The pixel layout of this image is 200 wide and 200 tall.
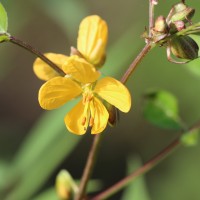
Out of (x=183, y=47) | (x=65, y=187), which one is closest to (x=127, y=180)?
(x=65, y=187)

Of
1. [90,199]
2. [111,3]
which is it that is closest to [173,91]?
[111,3]

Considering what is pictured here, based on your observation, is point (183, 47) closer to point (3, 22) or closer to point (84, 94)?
point (84, 94)

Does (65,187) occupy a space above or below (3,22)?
below

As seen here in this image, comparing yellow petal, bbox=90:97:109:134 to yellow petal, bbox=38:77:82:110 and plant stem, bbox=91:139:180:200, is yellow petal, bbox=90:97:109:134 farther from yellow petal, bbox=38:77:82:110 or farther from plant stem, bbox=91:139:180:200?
plant stem, bbox=91:139:180:200

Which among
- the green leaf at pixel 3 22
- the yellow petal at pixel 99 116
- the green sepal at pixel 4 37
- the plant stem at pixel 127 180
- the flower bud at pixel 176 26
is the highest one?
the green leaf at pixel 3 22

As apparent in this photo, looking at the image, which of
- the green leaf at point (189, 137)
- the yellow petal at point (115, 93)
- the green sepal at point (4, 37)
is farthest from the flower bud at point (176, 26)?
Result: the green leaf at point (189, 137)

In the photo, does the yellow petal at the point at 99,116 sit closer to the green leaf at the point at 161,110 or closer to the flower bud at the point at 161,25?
the flower bud at the point at 161,25
